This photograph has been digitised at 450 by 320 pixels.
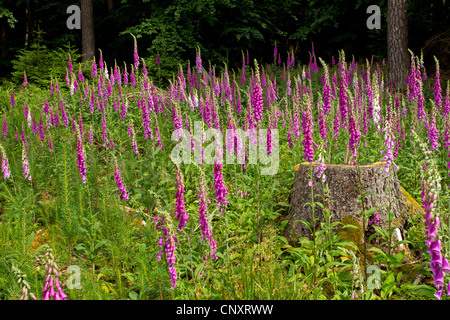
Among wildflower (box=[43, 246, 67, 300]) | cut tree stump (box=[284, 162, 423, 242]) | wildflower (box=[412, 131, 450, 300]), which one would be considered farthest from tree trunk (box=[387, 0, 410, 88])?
wildflower (box=[43, 246, 67, 300])

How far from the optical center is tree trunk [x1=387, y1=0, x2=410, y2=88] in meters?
10.8

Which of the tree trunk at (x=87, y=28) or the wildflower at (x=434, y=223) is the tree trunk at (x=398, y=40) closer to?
the wildflower at (x=434, y=223)

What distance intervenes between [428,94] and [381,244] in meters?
7.79

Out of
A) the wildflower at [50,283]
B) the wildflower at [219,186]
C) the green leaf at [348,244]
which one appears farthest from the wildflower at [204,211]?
the green leaf at [348,244]

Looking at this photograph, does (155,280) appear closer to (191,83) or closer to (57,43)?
(191,83)

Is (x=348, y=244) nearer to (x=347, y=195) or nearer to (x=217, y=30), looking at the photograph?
(x=347, y=195)

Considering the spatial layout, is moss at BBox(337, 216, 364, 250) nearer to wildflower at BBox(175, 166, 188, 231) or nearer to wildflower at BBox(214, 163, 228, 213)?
wildflower at BBox(214, 163, 228, 213)

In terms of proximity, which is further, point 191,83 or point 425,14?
point 425,14

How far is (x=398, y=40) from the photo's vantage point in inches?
428

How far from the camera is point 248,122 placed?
5.09 meters

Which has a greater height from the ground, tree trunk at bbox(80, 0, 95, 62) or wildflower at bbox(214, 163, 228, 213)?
tree trunk at bbox(80, 0, 95, 62)

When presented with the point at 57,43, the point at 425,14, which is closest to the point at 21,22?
the point at 57,43

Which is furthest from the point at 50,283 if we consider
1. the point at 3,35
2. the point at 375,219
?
the point at 3,35
